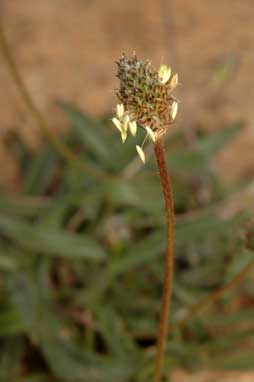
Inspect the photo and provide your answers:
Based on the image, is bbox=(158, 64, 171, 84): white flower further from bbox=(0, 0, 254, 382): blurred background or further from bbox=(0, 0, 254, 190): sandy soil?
bbox=(0, 0, 254, 190): sandy soil

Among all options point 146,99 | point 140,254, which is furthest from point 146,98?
point 140,254

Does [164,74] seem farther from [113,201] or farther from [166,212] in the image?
[113,201]

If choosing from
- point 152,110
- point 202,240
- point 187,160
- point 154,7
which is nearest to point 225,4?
point 154,7

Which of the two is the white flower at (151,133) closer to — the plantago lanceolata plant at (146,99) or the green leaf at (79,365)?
the plantago lanceolata plant at (146,99)

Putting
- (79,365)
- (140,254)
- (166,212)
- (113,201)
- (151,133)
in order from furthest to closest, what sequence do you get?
(113,201) < (140,254) < (79,365) < (166,212) < (151,133)

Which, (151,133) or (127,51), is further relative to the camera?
(127,51)

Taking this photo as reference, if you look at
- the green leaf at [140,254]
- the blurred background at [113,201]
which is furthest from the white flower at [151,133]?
the green leaf at [140,254]

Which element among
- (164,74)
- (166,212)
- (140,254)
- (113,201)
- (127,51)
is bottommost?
(166,212)
